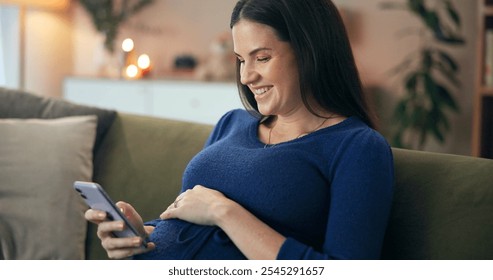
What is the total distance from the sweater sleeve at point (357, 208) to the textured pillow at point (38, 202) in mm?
820

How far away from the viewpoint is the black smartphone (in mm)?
1183

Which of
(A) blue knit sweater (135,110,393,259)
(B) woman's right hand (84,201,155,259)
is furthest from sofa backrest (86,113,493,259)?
(B) woman's right hand (84,201,155,259)

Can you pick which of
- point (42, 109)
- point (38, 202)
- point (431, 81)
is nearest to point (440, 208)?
point (38, 202)

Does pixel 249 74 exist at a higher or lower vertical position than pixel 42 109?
higher

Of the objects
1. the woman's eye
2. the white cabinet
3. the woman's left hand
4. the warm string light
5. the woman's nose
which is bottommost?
the white cabinet

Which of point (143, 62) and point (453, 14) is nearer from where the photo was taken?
Answer: point (453, 14)

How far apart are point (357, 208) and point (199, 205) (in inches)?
11.9

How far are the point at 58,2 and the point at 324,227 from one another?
334cm

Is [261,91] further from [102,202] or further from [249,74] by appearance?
[102,202]

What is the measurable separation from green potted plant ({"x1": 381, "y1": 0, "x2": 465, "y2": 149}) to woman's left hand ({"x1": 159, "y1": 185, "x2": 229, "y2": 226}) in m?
2.19

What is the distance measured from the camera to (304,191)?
124 cm

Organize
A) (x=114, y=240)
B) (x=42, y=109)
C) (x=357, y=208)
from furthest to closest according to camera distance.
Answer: (x=42, y=109), (x=114, y=240), (x=357, y=208)

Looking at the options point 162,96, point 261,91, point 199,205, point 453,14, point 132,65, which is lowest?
point 162,96

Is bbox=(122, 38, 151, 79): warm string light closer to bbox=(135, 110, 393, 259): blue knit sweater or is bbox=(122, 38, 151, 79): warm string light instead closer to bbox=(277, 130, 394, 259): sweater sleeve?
bbox=(135, 110, 393, 259): blue knit sweater
